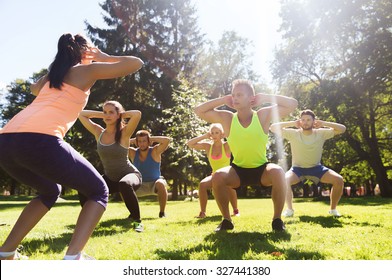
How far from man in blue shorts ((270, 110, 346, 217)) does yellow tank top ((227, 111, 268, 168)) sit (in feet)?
8.26

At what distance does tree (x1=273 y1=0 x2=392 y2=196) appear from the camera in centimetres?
2481

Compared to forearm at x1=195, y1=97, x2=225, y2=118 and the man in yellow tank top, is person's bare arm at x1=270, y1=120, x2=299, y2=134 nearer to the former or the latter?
the man in yellow tank top

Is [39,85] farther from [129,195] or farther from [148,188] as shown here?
[148,188]

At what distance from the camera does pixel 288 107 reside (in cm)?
548

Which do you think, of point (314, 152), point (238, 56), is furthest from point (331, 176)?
point (238, 56)

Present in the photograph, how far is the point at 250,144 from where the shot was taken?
5.37m

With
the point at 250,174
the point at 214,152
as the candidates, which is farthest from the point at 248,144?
the point at 214,152

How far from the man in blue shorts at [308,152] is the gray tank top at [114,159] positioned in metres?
3.21

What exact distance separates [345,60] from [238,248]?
2629 cm

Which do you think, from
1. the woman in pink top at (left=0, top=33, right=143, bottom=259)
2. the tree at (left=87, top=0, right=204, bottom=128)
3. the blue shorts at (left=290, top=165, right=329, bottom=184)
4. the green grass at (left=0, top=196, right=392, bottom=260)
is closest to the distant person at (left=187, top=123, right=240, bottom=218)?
the blue shorts at (left=290, top=165, right=329, bottom=184)

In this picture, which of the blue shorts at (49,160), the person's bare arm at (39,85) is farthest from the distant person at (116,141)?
the blue shorts at (49,160)

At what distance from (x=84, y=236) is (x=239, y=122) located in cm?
306
